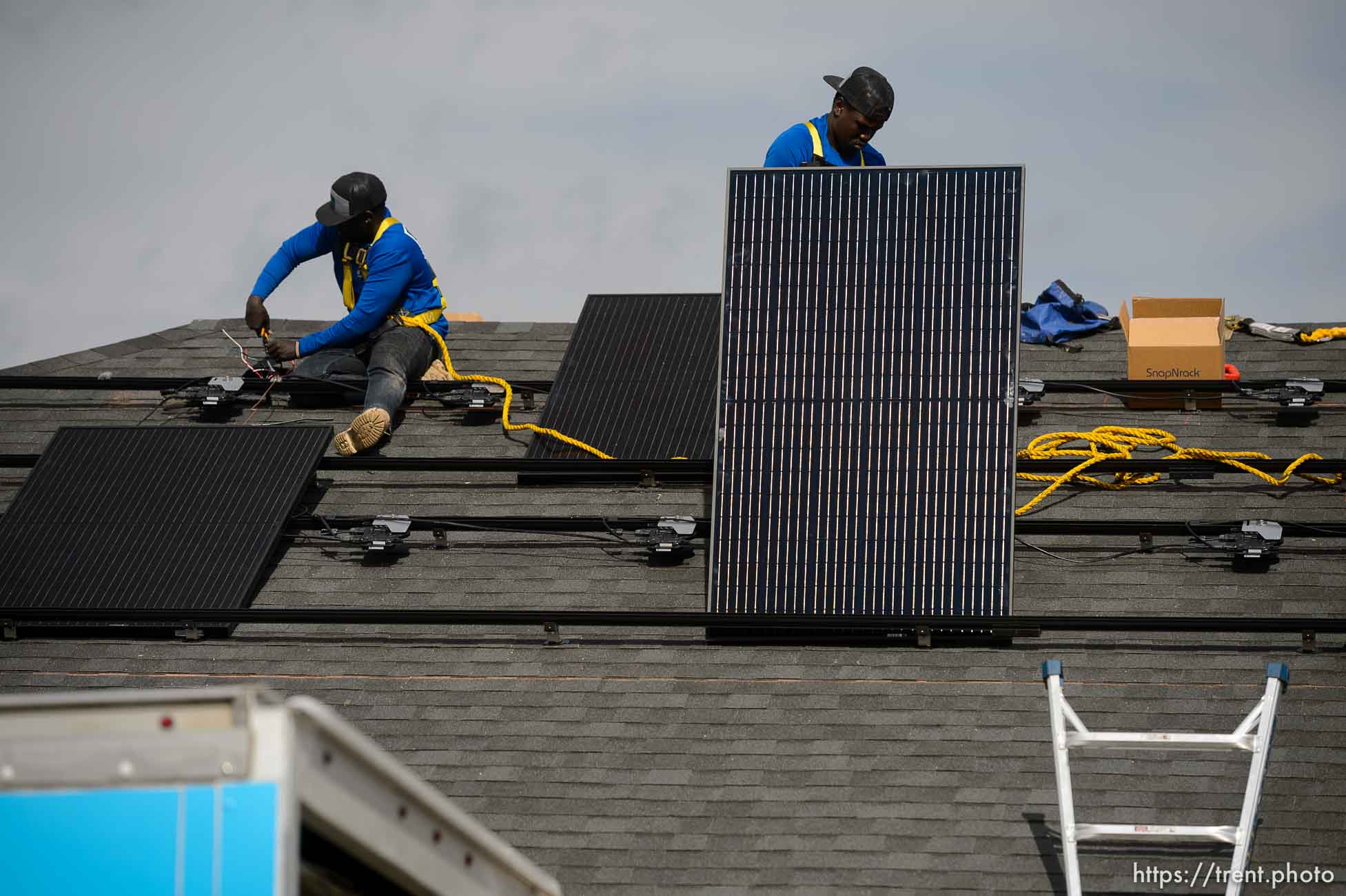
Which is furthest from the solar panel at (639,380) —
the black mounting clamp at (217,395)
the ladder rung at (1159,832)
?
the ladder rung at (1159,832)

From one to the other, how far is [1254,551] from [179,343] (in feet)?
26.0

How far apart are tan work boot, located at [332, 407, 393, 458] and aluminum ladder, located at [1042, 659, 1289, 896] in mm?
4913

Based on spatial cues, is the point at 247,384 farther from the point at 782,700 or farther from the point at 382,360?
the point at 782,700

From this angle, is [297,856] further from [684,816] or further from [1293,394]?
[1293,394]

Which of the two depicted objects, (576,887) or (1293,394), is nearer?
(576,887)

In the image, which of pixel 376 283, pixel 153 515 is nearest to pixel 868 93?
pixel 376 283

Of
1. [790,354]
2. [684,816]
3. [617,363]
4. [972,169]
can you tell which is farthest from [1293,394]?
[684,816]

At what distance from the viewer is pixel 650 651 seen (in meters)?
8.54

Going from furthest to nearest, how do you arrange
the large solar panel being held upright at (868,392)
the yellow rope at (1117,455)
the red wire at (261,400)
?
1. the red wire at (261,400)
2. the yellow rope at (1117,455)
3. the large solar panel being held upright at (868,392)

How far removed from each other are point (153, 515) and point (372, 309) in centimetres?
226

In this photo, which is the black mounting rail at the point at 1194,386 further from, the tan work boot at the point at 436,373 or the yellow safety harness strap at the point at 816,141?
the tan work boot at the point at 436,373

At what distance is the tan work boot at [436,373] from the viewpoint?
11.6 m

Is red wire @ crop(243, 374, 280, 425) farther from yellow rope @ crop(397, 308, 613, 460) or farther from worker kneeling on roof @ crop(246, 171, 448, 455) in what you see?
yellow rope @ crop(397, 308, 613, 460)

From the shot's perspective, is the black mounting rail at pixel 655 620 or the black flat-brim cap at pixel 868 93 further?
the black flat-brim cap at pixel 868 93
